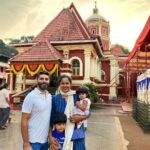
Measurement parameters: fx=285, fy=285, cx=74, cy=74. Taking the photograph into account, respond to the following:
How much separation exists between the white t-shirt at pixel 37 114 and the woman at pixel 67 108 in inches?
5.6

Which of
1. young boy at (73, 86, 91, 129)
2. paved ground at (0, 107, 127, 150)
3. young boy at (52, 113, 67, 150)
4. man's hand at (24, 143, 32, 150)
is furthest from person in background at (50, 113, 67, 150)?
paved ground at (0, 107, 127, 150)

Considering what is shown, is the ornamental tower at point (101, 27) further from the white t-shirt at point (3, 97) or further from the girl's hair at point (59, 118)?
the girl's hair at point (59, 118)

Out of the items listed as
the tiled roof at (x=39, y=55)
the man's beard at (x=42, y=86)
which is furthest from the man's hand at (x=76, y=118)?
the tiled roof at (x=39, y=55)

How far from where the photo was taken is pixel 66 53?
23609 millimetres

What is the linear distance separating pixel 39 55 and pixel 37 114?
57.1ft

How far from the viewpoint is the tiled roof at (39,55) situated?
20.1 m

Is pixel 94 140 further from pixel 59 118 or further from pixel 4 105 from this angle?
pixel 59 118

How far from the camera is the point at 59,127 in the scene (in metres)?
3.68

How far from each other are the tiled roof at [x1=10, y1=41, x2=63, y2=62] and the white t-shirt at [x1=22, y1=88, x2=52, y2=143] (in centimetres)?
1596

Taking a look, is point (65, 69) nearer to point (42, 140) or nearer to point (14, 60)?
point (14, 60)

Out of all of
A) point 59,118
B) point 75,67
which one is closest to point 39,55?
point 75,67

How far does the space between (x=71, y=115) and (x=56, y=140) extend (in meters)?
0.38

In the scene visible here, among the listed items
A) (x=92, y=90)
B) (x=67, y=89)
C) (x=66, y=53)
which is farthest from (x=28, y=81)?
(x=67, y=89)

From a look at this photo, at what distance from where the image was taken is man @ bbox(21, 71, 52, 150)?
357 cm
